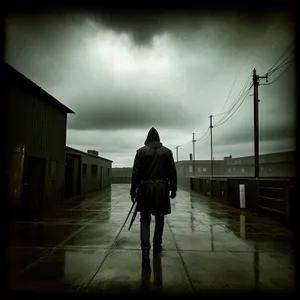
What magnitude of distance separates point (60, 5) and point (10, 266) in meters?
3.59

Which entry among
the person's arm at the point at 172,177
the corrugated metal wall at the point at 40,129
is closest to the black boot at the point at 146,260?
the person's arm at the point at 172,177

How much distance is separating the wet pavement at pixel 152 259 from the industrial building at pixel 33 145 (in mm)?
2239

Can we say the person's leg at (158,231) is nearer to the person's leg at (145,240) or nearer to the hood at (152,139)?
the person's leg at (145,240)

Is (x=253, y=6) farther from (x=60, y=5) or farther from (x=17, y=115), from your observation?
(x=17, y=115)

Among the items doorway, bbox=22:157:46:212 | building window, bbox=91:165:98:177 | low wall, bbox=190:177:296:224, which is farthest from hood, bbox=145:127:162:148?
building window, bbox=91:165:98:177

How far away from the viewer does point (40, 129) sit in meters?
9.27

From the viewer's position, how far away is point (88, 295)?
2562mm

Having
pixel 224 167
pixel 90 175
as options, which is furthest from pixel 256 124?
pixel 224 167

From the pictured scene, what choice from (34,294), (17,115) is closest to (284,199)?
(34,294)

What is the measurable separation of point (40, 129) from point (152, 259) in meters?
7.61

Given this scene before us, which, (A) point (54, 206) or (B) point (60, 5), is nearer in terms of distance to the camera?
(B) point (60, 5)

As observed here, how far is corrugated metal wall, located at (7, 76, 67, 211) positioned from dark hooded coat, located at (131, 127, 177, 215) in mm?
4817

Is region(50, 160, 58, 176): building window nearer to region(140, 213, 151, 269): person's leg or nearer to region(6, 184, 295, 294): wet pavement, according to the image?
region(6, 184, 295, 294): wet pavement

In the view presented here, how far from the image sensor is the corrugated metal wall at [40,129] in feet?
24.7
